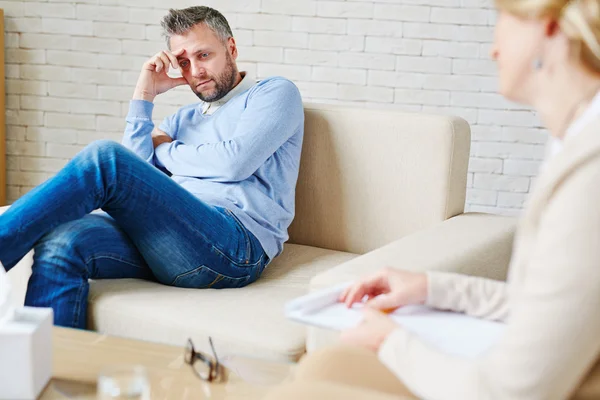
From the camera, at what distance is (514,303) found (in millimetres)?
942

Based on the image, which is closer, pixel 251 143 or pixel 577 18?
pixel 577 18

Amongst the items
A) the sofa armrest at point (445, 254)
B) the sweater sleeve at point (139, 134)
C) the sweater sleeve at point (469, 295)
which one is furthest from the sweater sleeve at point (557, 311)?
the sweater sleeve at point (139, 134)

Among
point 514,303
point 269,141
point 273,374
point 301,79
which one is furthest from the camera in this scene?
point 301,79

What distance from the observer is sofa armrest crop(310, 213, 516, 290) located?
164cm

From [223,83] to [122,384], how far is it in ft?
4.41

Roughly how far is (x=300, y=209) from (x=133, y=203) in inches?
22.9

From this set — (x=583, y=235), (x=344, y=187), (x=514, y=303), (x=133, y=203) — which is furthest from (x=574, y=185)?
(x=344, y=187)

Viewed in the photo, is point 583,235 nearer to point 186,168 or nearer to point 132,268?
point 132,268

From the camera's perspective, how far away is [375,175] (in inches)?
88.3

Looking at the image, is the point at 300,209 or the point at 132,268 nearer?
the point at 132,268

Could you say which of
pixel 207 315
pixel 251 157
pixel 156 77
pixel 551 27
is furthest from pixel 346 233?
pixel 551 27

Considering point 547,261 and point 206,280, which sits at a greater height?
point 547,261

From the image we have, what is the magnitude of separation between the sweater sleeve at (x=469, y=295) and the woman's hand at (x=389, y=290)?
0.06 ft

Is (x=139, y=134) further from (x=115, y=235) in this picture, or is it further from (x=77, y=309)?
(x=77, y=309)
